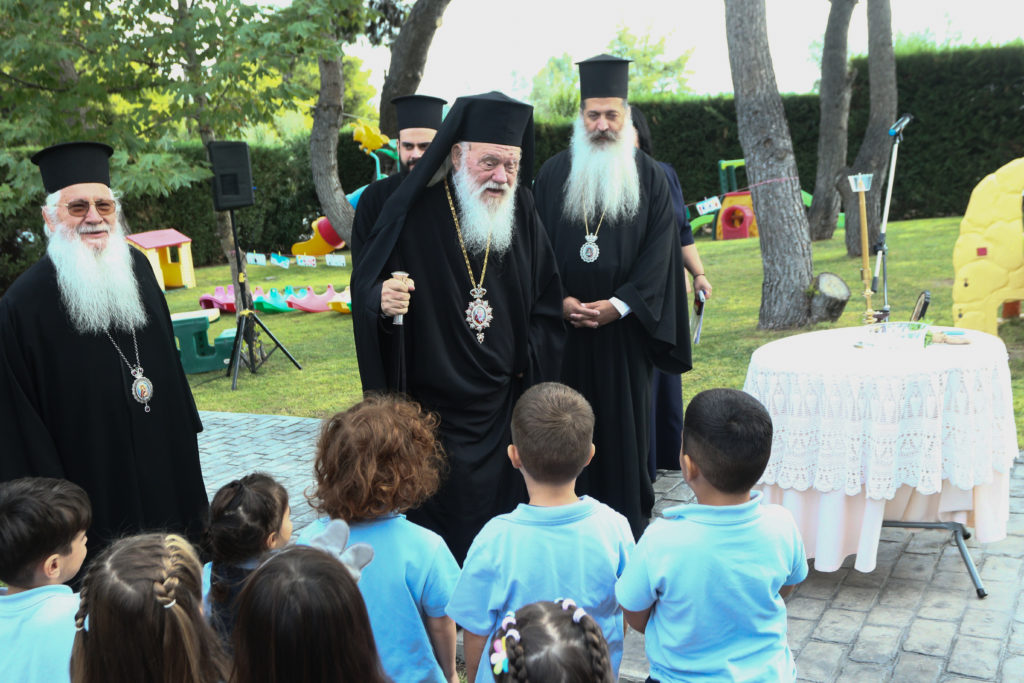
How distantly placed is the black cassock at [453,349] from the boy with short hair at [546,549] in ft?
3.61

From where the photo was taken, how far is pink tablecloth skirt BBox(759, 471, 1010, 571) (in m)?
3.64

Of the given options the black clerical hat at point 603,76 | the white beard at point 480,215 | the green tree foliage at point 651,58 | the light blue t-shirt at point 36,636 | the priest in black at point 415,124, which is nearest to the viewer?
the light blue t-shirt at point 36,636

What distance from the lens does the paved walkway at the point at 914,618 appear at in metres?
3.14

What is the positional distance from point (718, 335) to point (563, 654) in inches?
324

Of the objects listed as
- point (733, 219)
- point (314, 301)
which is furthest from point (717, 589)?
point (733, 219)

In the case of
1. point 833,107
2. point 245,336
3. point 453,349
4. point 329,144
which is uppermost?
point 833,107

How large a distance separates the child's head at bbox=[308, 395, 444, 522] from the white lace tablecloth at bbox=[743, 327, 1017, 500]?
5.86ft

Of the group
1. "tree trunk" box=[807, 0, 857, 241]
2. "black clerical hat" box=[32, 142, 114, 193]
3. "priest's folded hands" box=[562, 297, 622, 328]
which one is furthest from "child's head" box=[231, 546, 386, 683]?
"tree trunk" box=[807, 0, 857, 241]

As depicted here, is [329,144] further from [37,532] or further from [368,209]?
[37,532]

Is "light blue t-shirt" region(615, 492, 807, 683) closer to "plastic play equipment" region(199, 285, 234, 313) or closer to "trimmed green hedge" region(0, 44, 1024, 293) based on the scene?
"plastic play equipment" region(199, 285, 234, 313)

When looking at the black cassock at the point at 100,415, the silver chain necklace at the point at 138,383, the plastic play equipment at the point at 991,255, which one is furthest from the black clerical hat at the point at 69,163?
the plastic play equipment at the point at 991,255

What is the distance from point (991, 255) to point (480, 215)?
5.89 m

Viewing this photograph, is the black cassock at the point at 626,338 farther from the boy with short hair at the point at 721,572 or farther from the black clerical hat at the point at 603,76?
the boy with short hair at the point at 721,572

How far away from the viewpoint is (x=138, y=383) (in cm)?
360
